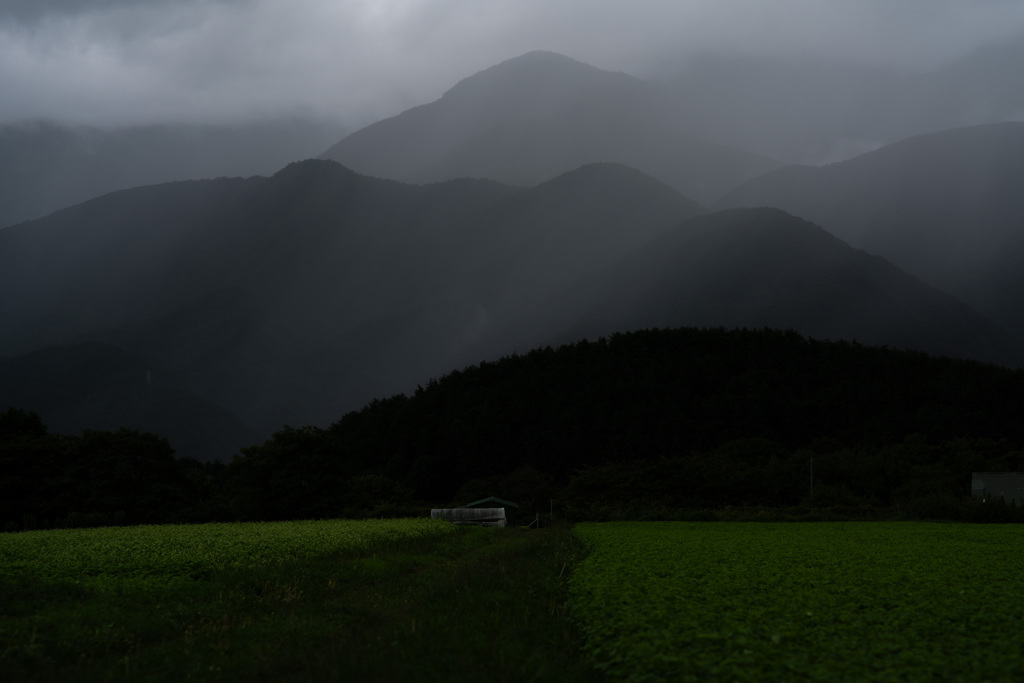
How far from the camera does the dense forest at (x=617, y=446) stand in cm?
5828

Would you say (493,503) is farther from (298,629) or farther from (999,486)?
(298,629)

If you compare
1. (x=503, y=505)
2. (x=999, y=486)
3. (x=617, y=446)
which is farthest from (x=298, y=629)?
(x=617, y=446)

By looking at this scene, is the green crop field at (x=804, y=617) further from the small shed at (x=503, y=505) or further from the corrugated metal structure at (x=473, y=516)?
the small shed at (x=503, y=505)

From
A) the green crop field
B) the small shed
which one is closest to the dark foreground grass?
the green crop field

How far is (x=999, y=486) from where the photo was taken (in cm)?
5650

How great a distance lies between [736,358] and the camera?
129875 millimetres

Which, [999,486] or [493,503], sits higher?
[999,486]

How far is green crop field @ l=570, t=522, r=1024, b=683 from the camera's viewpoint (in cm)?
885

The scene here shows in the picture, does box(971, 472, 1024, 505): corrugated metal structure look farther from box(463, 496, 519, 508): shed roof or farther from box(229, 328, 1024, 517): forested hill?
box(463, 496, 519, 508): shed roof

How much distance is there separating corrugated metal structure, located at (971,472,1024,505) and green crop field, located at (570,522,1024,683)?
41.6 meters

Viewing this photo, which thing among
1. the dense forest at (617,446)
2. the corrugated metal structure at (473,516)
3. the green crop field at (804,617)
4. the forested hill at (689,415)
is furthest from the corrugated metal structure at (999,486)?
the green crop field at (804,617)

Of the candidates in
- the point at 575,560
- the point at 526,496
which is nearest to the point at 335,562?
the point at 575,560

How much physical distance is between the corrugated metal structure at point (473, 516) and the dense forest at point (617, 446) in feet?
23.5

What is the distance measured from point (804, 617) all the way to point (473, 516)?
4690cm
